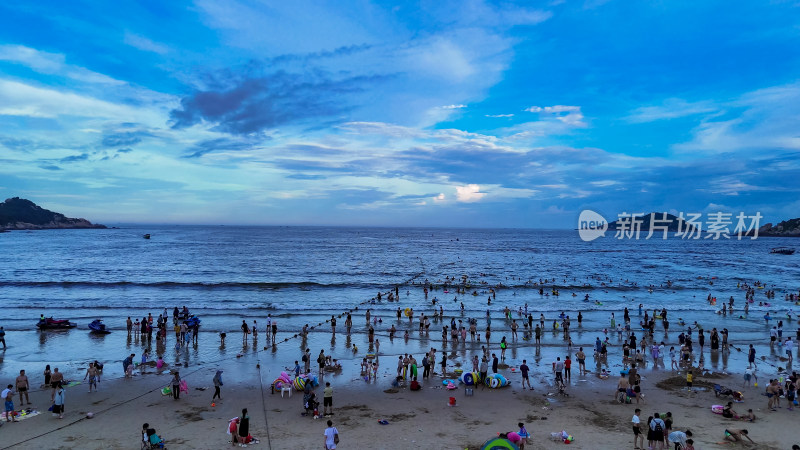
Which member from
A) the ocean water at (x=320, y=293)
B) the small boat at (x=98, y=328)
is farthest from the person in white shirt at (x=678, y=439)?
the small boat at (x=98, y=328)

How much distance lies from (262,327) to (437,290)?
79.6 ft

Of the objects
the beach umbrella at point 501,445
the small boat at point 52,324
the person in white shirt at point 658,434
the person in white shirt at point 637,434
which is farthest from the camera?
the small boat at point 52,324

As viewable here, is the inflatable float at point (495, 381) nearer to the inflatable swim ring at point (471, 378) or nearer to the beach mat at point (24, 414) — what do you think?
the inflatable swim ring at point (471, 378)

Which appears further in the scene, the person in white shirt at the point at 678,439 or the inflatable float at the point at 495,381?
the inflatable float at the point at 495,381

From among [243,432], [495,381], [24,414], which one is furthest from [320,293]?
[243,432]

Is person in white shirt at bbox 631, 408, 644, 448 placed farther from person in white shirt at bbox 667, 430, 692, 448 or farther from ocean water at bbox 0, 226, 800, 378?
ocean water at bbox 0, 226, 800, 378

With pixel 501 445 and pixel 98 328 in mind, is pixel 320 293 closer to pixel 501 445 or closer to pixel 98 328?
pixel 98 328

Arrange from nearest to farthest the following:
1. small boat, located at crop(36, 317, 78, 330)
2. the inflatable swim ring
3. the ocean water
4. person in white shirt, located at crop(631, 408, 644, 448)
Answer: person in white shirt, located at crop(631, 408, 644, 448) < the inflatable swim ring < small boat, located at crop(36, 317, 78, 330) < the ocean water

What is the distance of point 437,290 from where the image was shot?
5062 cm

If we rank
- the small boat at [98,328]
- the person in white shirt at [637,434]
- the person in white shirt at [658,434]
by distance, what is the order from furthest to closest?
1. the small boat at [98,328]
2. the person in white shirt at [637,434]
3. the person in white shirt at [658,434]

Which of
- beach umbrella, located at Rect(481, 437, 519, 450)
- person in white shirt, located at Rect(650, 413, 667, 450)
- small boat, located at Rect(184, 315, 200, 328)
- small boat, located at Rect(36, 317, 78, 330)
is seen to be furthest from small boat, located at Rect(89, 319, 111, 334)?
person in white shirt, located at Rect(650, 413, 667, 450)

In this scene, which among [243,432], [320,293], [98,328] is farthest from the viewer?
[320,293]

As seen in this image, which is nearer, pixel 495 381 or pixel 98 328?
pixel 495 381

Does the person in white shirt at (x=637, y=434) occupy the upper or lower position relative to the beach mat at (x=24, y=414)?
upper
